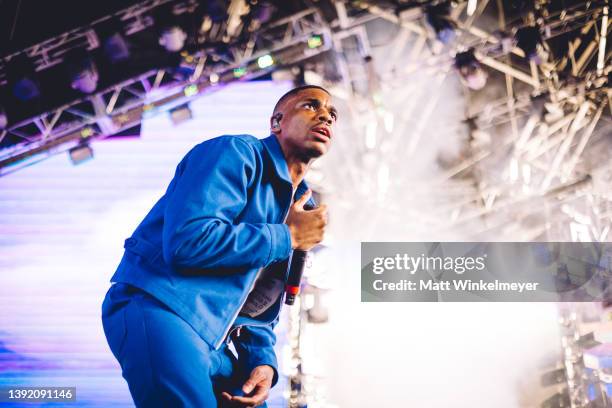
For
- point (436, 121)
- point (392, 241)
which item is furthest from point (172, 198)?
point (436, 121)

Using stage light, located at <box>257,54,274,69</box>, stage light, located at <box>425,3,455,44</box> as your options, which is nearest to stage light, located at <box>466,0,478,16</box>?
stage light, located at <box>425,3,455,44</box>

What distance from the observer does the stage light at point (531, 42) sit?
390 cm

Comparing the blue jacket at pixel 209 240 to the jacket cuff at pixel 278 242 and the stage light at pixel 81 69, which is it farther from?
the stage light at pixel 81 69

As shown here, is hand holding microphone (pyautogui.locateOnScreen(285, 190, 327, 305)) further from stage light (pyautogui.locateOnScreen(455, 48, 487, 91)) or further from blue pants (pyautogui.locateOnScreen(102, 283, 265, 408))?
stage light (pyautogui.locateOnScreen(455, 48, 487, 91))

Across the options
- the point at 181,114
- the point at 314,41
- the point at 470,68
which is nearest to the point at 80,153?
the point at 181,114

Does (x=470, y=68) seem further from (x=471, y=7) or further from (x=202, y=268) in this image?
(x=202, y=268)

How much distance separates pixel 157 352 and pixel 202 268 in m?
0.20

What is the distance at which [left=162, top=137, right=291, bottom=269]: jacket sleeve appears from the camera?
1111 millimetres

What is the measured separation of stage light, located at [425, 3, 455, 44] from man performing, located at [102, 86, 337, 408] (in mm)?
2781

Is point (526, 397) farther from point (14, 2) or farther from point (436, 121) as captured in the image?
point (14, 2)

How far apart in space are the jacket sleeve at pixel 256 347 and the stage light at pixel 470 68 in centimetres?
298

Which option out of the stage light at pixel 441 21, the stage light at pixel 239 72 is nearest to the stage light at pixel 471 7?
the stage light at pixel 441 21

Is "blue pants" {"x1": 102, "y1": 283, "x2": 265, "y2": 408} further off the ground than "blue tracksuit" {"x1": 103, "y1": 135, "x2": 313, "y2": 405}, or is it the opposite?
"blue tracksuit" {"x1": 103, "y1": 135, "x2": 313, "y2": 405}

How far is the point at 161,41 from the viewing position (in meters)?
3.46
